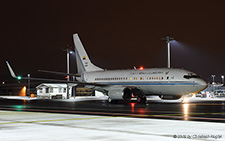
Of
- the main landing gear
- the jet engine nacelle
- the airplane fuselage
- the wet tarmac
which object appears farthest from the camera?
the main landing gear

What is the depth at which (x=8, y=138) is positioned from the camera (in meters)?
11.5

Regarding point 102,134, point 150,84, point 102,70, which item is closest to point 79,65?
point 102,70

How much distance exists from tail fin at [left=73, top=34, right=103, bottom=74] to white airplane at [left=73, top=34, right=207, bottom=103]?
3.80 meters

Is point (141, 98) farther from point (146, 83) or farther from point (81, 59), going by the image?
point (81, 59)

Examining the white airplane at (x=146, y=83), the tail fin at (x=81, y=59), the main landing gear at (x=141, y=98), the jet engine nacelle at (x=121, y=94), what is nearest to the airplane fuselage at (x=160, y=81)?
the white airplane at (x=146, y=83)

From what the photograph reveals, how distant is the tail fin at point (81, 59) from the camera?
54.0 meters

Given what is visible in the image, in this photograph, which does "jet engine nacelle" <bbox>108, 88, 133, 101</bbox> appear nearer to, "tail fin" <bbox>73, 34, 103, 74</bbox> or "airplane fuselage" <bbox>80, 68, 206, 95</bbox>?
"airplane fuselage" <bbox>80, 68, 206, 95</bbox>

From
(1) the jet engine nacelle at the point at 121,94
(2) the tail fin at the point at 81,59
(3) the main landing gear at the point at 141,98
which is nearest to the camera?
(1) the jet engine nacelle at the point at 121,94

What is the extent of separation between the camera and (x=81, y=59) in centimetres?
5525

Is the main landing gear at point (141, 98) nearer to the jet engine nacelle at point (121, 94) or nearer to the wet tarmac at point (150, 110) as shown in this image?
the jet engine nacelle at point (121, 94)

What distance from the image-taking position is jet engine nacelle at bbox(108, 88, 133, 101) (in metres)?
41.7

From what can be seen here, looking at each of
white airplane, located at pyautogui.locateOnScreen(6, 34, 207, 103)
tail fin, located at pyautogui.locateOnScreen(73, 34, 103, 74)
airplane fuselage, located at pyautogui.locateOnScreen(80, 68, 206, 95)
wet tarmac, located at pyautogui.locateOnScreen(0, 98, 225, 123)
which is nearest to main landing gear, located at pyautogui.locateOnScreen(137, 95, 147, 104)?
white airplane, located at pyautogui.locateOnScreen(6, 34, 207, 103)

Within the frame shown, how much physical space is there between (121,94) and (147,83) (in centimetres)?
361

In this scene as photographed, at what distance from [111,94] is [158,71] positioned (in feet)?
22.3
